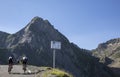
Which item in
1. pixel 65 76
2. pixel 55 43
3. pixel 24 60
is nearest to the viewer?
pixel 65 76

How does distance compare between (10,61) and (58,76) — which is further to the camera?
(10,61)

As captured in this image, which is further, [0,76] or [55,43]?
[55,43]

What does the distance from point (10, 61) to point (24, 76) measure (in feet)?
20.0

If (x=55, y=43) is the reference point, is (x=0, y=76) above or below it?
below

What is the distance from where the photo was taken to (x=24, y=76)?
33.8 metres

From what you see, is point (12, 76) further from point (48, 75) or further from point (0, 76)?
point (48, 75)

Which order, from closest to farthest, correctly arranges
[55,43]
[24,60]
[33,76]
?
[33,76], [55,43], [24,60]

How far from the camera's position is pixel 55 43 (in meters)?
36.0

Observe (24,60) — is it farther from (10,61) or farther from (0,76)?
(0,76)

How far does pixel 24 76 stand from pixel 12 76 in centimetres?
131

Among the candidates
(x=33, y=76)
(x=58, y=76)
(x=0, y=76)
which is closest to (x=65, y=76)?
(x=58, y=76)

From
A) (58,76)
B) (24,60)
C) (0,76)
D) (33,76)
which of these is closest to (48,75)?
(58,76)

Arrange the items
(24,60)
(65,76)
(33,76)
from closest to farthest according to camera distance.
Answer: (65,76), (33,76), (24,60)

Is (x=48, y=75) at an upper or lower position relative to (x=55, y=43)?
lower
